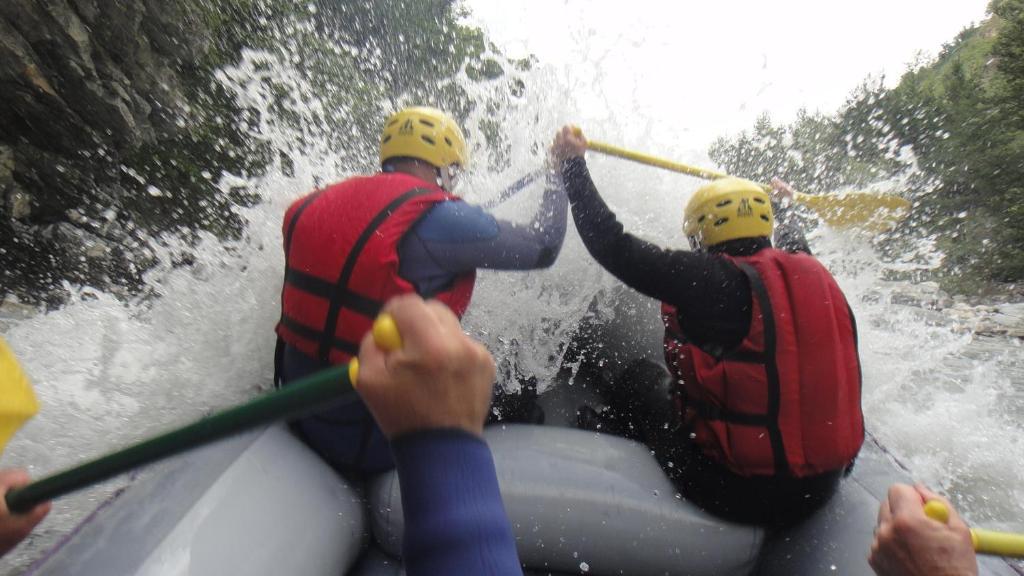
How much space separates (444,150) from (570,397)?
1.63m

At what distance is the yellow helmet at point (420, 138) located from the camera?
7.41 ft

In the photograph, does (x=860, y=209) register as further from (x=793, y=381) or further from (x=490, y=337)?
(x=490, y=337)

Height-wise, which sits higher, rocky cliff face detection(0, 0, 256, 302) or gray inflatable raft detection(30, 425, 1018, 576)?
rocky cliff face detection(0, 0, 256, 302)

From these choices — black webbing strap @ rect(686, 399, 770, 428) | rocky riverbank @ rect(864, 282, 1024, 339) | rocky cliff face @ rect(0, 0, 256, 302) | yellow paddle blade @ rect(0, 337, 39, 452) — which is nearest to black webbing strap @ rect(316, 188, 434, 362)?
yellow paddle blade @ rect(0, 337, 39, 452)

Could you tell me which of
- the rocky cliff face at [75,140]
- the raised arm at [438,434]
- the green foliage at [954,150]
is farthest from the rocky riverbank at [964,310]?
the rocky cliff face at [75,140]

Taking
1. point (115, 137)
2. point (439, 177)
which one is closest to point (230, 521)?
point (439, 177)

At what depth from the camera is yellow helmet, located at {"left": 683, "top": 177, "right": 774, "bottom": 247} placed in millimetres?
2160

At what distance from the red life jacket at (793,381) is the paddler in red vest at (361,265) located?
35.9 inches

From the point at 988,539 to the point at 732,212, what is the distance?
1490 millimetres

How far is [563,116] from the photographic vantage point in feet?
11.0

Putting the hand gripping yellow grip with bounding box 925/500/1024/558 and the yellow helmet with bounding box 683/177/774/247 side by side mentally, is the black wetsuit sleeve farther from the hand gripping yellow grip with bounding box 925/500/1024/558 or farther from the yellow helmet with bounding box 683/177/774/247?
the hand gripping yellow grip with bounding box 925/500/1024/558

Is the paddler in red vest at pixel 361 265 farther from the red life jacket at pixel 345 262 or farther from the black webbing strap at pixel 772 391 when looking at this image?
the black webbing strap at pixel 772 391

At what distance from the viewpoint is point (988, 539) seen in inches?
34.5

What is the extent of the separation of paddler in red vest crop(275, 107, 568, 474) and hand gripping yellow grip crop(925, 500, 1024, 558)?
142 centimetres
